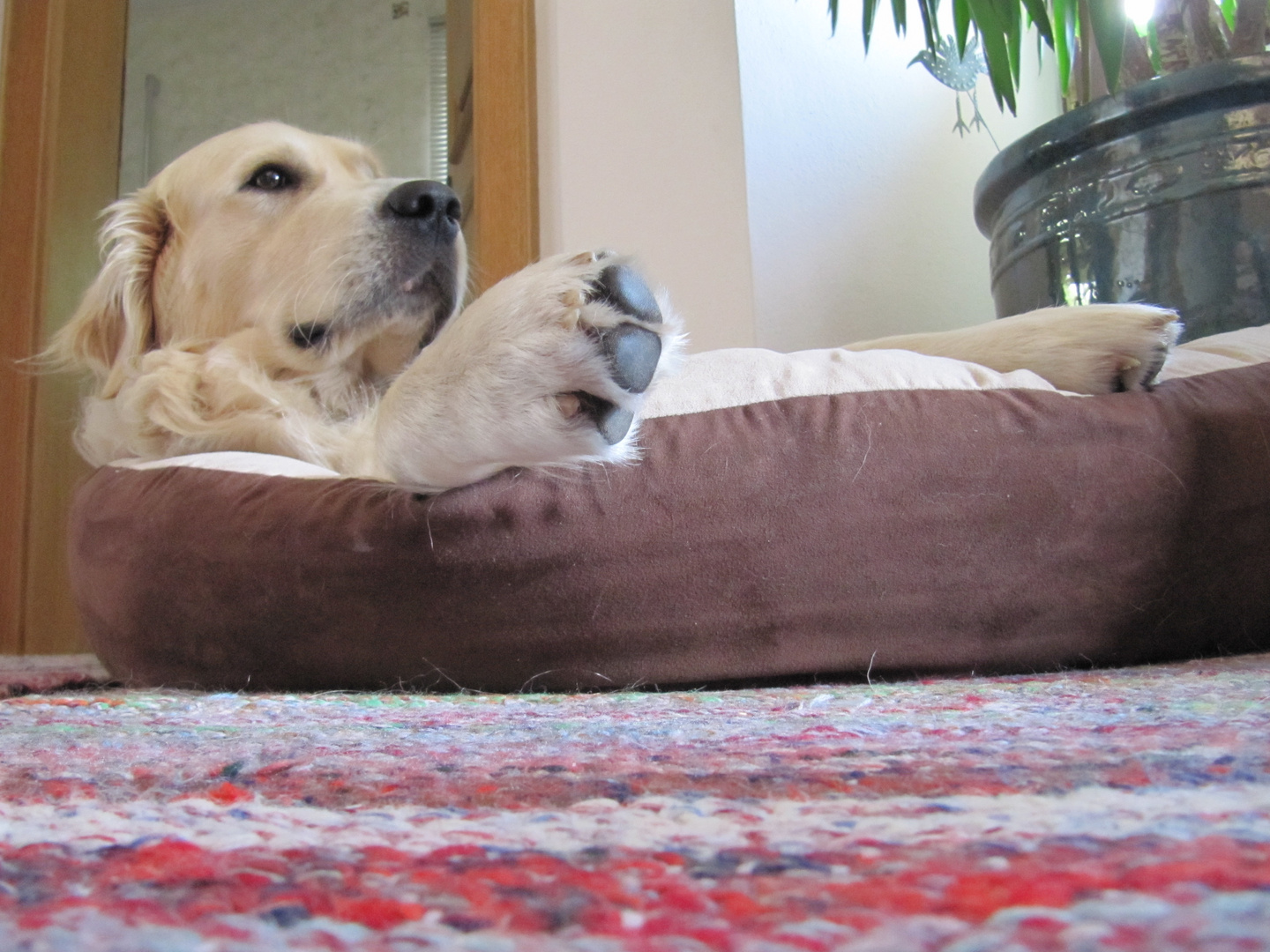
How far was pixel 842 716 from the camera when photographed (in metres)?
0.44

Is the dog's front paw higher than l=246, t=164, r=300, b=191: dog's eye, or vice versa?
l=246, t=164, r=300, b=191: dog's eye

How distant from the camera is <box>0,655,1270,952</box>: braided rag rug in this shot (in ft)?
0.53

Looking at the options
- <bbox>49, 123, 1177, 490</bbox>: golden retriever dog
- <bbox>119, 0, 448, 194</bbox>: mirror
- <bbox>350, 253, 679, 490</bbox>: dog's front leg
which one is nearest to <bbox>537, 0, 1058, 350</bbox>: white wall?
<bbox>49, 123, 1177, 490</bbox>: golden retriever dog

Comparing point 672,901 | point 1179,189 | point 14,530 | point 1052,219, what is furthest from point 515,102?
point 672,901

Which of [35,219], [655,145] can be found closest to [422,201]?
[655,145]

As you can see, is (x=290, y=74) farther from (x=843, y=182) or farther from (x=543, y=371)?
(x=543, y=371)

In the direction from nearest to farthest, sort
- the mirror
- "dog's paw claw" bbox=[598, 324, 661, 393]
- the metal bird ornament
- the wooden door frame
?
"dog's paw claw" bbox=[598, 324, 661, 393], the metal bird ornament, the wooden door frame, the mirror

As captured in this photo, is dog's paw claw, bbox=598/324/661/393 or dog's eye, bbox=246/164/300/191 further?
dog's eye, bbox=246/164/300/191

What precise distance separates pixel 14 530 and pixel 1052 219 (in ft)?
8.70

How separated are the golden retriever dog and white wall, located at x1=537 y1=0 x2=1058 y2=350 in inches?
26.9

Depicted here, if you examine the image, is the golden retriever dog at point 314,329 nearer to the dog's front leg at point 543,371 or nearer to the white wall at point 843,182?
the dog's front leg at point 543,371

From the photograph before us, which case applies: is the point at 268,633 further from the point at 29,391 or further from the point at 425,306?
the point at 29,391

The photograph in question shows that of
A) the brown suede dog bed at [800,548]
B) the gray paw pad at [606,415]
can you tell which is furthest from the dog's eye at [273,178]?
the gray paw pad at [606,415]

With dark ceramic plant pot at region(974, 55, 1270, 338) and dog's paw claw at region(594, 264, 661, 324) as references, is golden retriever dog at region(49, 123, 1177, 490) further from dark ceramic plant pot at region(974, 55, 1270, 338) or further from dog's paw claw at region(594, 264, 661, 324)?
dark ceramic plant pot at region(974, 55, 1270, 338)
